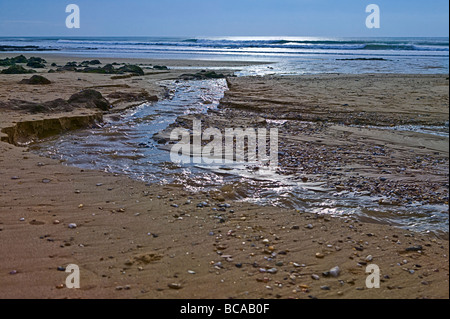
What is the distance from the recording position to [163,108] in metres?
10.6

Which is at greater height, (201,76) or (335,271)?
(201,76)

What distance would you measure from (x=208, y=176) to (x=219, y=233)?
1766mm

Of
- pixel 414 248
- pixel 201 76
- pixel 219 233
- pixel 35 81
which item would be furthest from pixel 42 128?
pixel 201 76

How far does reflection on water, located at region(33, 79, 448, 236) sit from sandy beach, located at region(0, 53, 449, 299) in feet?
0.53

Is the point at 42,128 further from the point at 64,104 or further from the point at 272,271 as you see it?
the point at 272,271

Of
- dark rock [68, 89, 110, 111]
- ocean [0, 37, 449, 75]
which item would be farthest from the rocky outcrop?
ocean [0, 37, 449, 75]

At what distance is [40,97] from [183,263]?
27.1 ft

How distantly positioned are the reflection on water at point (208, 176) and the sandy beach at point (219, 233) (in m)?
0.16

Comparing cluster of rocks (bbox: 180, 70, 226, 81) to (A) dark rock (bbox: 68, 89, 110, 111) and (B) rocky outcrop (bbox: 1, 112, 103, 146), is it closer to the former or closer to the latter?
(A) dark rock (bbox: 68, 89, 110, 111)

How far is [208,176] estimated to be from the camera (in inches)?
213

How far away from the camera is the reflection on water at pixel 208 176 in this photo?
4246 mm

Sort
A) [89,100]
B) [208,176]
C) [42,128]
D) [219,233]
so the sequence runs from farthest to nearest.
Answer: [89,100] → [42,128] → [208,176] → [219,233]

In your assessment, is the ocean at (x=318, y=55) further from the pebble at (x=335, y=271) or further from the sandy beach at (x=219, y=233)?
the pebble at (x=335, y=271)
